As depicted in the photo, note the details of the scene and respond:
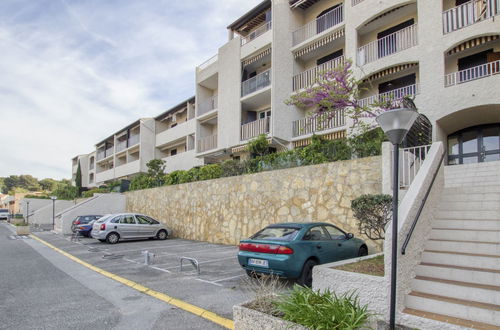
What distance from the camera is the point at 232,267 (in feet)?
29.6

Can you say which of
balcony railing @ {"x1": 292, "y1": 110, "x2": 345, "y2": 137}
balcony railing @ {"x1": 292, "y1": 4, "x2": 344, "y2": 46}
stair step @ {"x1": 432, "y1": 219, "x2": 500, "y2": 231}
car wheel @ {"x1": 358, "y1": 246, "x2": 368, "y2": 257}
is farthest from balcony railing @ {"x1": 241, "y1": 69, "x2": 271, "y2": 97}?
stair step @ {"x1": 432, "y1": 219, "x2": 500, "y2": 231}

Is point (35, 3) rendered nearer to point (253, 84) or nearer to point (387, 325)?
point (387, 325)

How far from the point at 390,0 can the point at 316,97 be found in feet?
22.9

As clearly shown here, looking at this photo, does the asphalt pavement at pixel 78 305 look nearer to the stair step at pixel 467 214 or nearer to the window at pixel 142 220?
the stair step at pixel 467 214

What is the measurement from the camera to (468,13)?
12820 mm

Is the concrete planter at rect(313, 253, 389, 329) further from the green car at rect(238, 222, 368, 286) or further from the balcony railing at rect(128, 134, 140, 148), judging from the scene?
the balcony railing at rect(128, 134, 140, 148)

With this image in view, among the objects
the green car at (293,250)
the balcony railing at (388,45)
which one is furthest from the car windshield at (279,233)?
the balcony railing at (388,45)

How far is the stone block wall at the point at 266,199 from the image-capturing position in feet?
33.2

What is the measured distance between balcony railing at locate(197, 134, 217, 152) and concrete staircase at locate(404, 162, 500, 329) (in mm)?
17057

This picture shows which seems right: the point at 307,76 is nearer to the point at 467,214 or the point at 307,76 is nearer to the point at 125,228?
the point at 125,228

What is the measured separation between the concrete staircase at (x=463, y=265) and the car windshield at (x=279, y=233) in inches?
99.5

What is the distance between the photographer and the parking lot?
6139 millimetres

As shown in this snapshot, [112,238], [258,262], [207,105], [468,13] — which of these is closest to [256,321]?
[258,262]

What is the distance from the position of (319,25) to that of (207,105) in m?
9.87
